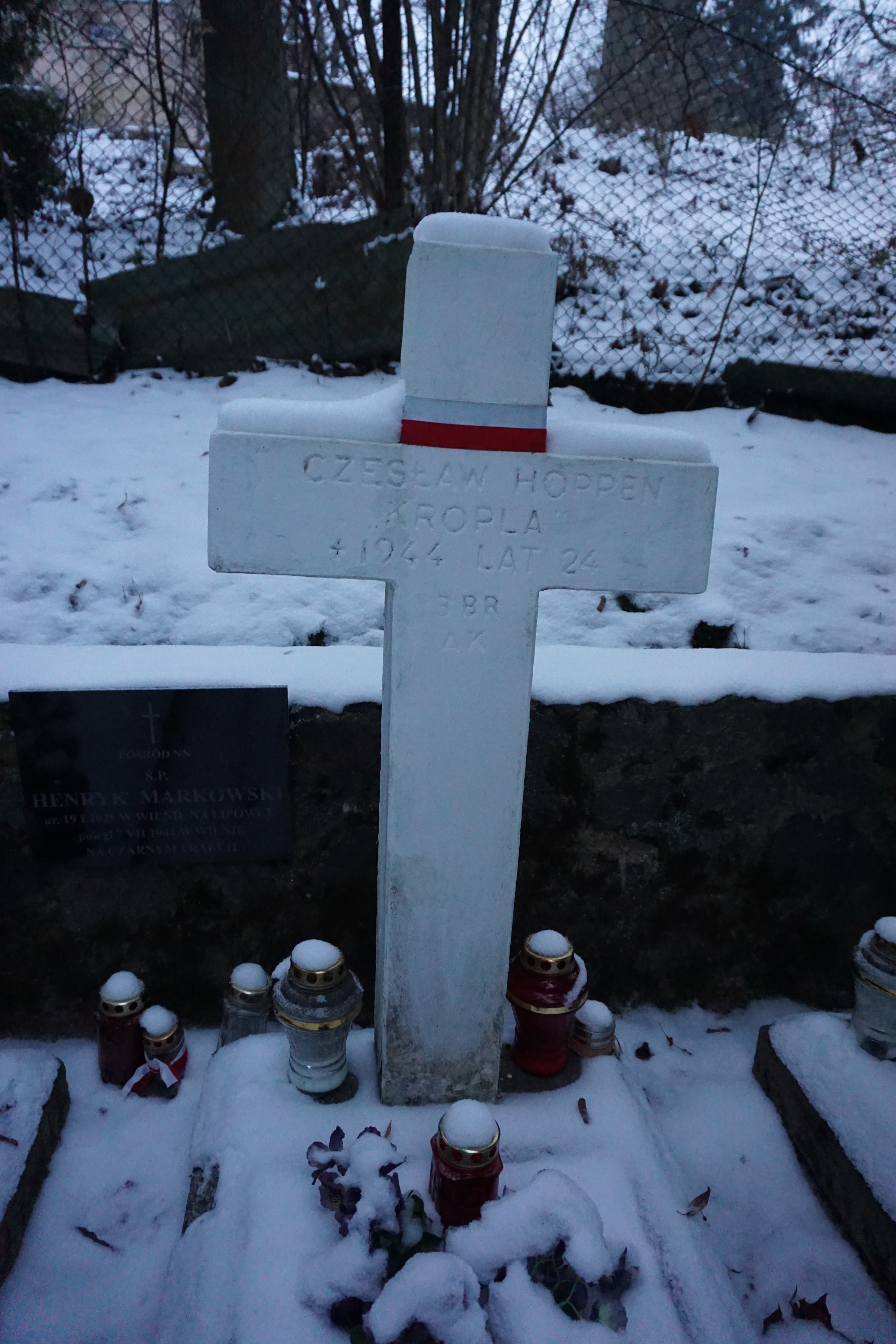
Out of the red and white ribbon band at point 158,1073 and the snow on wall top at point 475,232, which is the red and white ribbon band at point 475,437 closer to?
the snow on wall top at point 475,232

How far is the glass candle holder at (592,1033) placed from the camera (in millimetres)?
2023

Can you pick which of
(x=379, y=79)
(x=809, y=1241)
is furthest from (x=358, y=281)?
(x=809, y=1241)

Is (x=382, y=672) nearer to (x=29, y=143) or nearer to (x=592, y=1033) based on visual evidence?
(x=592, y=1033)

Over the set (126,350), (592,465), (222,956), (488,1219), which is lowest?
(222,956)

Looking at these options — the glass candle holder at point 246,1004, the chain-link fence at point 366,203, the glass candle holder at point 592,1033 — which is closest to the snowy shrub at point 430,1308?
the glass candle holder at point 592,1033

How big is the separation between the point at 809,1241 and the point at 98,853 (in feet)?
6.52

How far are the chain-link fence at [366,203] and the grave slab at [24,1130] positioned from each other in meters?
3.19

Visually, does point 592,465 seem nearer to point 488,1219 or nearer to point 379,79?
point 488,1219

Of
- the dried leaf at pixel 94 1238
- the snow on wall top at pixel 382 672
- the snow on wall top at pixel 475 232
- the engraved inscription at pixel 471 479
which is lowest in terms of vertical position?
the dried leaf at pixel 94 1238

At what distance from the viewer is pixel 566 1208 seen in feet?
4.68

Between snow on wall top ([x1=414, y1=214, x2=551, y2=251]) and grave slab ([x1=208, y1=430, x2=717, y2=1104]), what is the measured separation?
342 mm

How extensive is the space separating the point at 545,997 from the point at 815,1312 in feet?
2.75

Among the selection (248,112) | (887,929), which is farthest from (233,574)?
(248,112)

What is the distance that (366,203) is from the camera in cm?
457
